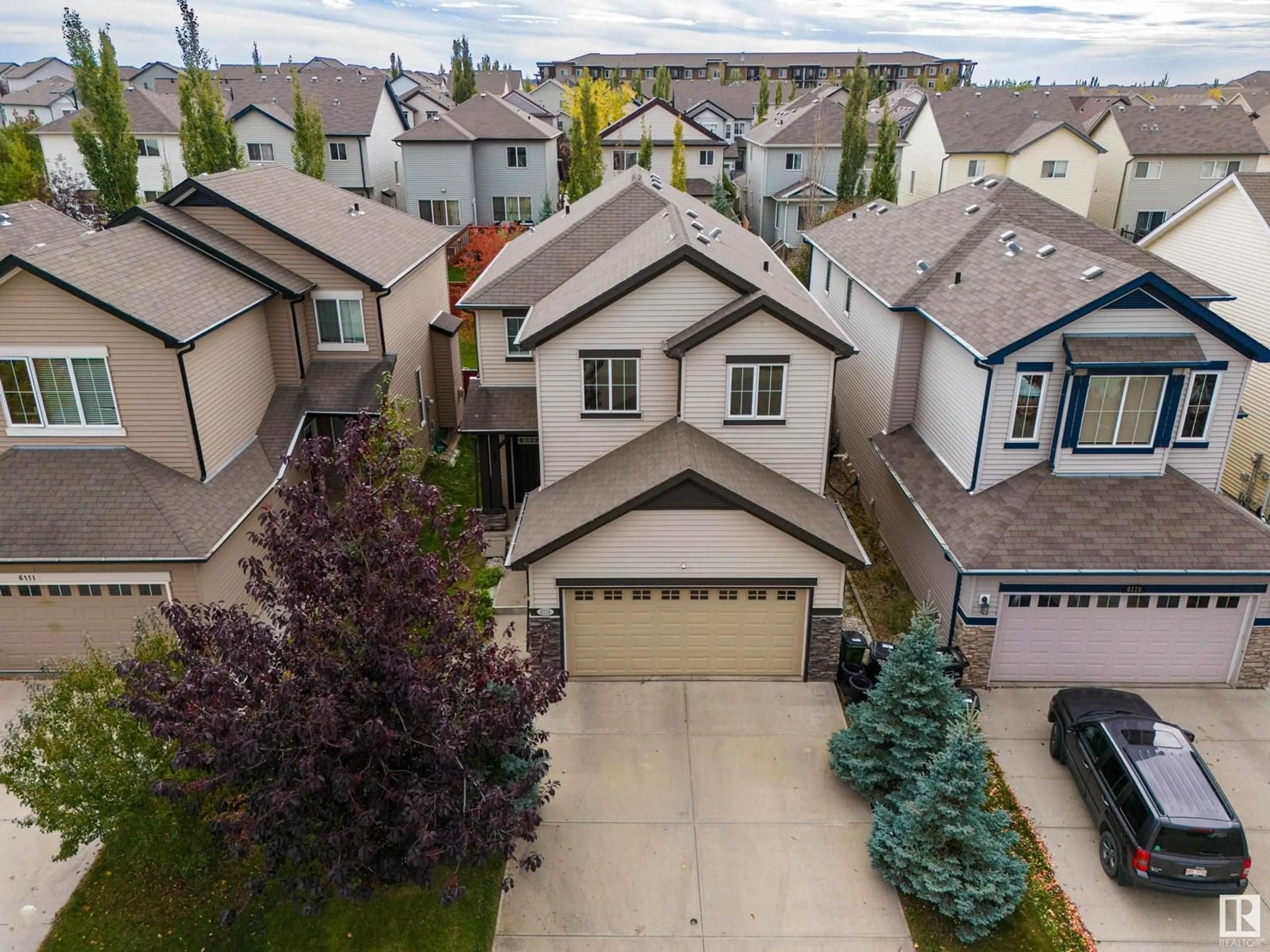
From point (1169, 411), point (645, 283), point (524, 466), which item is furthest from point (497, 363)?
point (1169, 411)

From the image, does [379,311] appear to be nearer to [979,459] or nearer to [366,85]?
[979,459]

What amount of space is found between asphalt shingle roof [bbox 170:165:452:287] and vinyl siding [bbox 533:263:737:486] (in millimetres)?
7183

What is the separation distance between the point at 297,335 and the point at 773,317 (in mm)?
12401

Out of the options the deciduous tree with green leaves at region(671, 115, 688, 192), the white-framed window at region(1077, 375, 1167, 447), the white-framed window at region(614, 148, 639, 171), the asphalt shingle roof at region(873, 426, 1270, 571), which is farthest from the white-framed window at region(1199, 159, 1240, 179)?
the white-framed window at region(1077, 375, 1167, 447)

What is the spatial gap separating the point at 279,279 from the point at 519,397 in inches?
258

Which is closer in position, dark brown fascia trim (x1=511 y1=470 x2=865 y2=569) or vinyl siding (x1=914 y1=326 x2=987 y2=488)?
dark brown fascia trim (x1=511 y1=470 x2=865 y2=569)

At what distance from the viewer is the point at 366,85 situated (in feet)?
173

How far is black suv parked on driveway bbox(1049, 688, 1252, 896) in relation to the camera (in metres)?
11.7

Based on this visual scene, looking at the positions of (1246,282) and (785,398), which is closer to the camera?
(785,398)

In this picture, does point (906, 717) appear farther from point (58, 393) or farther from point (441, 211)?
point (441, 211)

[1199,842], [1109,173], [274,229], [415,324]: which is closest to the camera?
[1199,842]

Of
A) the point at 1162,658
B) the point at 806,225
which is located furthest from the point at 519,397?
the point at 806,225

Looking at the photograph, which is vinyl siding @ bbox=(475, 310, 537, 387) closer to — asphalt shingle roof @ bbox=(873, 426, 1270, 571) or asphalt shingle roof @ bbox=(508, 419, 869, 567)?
asphalt shingle roof @ bbox=(508, 419, 869, 567)

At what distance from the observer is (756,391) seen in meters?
17.3
